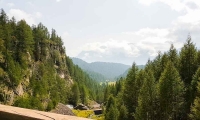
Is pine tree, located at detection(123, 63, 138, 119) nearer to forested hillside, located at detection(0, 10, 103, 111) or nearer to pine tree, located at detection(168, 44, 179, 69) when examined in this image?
pine tree, located at detection(168, 44, 179, 69)

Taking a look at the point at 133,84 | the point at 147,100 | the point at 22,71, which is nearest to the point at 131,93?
the point at 133,84

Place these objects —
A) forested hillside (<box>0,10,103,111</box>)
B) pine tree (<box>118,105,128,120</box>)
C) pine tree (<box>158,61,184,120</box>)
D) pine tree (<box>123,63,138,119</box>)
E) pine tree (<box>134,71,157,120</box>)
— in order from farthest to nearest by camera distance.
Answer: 1. forested hillside (<box>0,10,103,111</box>)
2. pine tree (<box>123,63,138,119</box>)
3. pine tree (<box>118,105,128,120</box>)
4. pine tree (<box>134,71,157,120</box>)
5. pine tree (<box>158,61,184,120</box>)

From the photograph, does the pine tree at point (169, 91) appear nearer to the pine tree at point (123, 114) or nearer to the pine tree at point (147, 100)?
the pine tree at point (147, 100)

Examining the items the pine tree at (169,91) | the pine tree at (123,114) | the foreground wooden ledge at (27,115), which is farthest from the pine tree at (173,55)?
the foreground wooden ledge at (27,115)

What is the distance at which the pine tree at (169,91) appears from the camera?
1433 inches

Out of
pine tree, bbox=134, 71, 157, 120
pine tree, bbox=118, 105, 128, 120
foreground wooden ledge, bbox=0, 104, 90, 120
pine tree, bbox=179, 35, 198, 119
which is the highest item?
pine tree, bbox=179, 35, 198, 119

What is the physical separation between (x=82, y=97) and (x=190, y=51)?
92.1 meters

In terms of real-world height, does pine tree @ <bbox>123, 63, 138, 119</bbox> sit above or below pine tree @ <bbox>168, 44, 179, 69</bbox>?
below

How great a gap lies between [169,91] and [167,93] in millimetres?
483

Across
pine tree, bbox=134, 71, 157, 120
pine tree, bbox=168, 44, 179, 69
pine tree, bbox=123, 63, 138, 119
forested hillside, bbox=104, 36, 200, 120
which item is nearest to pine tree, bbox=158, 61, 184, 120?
forested hillside, bbox=104, 36, 200, 120

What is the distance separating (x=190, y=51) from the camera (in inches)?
1945

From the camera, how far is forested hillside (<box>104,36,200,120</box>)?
3662cm

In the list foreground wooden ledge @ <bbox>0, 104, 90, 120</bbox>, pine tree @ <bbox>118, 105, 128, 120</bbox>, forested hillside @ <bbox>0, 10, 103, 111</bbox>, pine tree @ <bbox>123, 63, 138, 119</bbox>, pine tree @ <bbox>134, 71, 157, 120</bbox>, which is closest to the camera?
foreground wooden ledge @ <bbox>0, 104, 90, 120</bbox>

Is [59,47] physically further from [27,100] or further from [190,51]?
[190,51]
